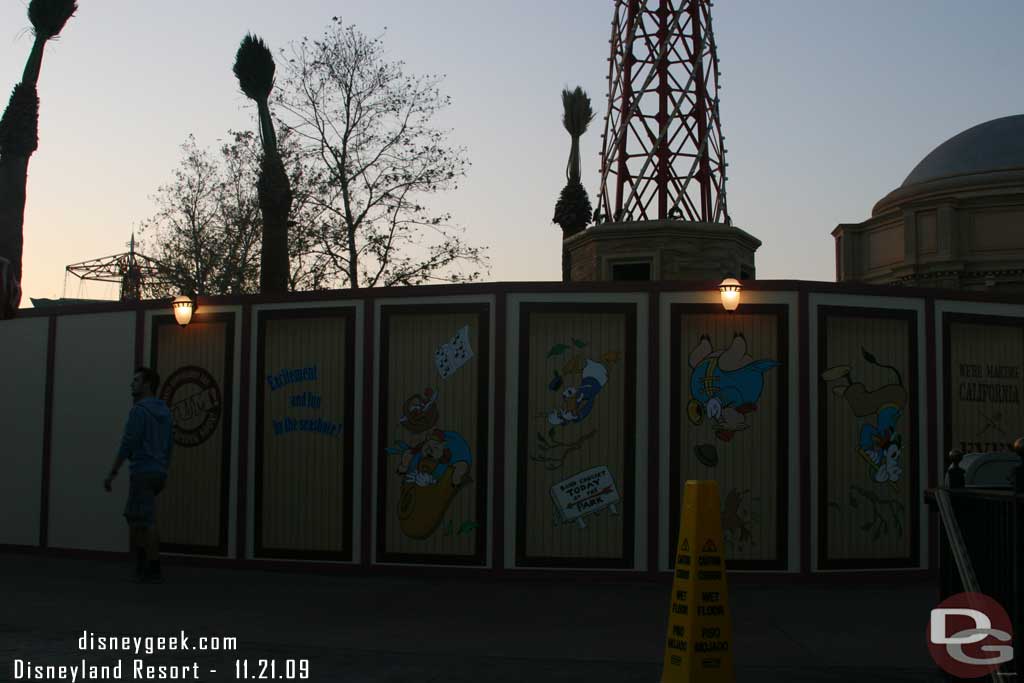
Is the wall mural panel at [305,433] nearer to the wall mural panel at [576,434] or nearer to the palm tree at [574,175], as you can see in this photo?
the wall mural panel at [576,434]

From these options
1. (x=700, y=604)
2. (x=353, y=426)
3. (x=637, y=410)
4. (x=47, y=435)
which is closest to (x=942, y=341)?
(x=637, y=410)

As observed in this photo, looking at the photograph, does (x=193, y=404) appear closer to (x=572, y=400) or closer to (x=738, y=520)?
(x=572, y=400)

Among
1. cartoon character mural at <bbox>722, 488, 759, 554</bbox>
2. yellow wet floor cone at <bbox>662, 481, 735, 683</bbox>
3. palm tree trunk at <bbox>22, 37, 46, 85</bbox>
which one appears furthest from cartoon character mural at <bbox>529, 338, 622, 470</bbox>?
palm tree trunk at <bbox>22, 37, 46, 85</bbox>

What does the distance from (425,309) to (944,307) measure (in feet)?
17.6

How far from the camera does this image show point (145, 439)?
9984 mm

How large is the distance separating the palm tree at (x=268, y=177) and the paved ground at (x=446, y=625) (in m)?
15.5

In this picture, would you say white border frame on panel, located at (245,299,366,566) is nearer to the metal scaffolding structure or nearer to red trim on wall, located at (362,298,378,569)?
red trim on wall, located at (362,298,378,569)

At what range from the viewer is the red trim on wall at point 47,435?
12.8 m

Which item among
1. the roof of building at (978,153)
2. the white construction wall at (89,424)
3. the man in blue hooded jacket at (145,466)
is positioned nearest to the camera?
A: the man in blue hooded jacket at (145,466)

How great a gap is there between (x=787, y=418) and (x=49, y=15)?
81.3ft

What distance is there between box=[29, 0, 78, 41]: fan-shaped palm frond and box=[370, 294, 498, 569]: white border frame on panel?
21629 millimetres

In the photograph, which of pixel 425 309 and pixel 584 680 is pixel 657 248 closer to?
pixel 425 309

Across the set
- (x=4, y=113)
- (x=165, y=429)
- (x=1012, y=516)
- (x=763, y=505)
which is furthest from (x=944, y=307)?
(x=4, y=113)

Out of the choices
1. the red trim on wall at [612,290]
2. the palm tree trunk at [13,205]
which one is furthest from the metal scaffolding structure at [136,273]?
the red trim on wall at [612,290]
